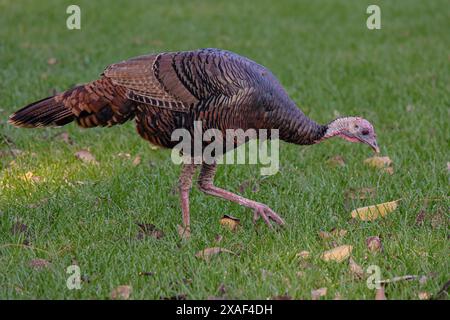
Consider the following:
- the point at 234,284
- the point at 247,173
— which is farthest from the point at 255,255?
the point at 247,173

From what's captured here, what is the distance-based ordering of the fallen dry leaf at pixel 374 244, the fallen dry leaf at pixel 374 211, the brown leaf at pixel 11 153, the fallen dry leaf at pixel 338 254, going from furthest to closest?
the brown leaf at pixel 11 153 < the fallen dry leaf at pixel 374 211 < the fallen dry leaf at pixel 374 244 < the fallen dry leaf at pixel 338 254

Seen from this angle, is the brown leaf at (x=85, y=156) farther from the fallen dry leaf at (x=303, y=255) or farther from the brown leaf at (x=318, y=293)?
the brown leaf at (x=318, y=293)

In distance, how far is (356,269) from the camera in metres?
3.79

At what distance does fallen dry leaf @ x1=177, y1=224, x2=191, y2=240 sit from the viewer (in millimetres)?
4227

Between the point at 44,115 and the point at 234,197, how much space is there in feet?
3.88

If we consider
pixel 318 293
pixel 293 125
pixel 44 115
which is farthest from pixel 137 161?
pixel 318 293

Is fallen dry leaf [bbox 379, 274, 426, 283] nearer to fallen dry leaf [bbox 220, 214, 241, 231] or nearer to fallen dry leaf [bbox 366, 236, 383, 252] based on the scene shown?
fallen dry leaf [bbox 366, 236, 383, 252]

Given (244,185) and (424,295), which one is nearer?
(424,295)

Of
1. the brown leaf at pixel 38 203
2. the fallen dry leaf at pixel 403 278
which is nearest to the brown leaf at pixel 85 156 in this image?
the brown leaf at pixel 38 203

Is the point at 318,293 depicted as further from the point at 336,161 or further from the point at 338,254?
the point at 336,161

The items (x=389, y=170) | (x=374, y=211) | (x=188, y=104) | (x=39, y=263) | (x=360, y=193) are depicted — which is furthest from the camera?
(x=389, y=170)

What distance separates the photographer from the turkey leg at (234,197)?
4.41m

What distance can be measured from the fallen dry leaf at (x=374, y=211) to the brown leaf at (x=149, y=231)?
3.74 ft

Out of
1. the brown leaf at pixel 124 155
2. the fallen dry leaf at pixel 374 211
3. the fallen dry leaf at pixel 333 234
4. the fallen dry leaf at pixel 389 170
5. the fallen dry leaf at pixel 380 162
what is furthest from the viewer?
the brown leaf at pixel 124 155
